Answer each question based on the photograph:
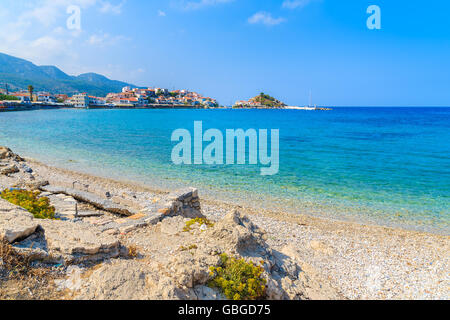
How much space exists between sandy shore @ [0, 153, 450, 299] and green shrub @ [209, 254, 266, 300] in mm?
3062

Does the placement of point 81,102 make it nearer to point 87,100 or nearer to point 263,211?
point 87,100

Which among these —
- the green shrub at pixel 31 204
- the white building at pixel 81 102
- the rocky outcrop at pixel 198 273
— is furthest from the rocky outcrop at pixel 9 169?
the white building at pixel 81 102

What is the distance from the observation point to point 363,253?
30.1 ft

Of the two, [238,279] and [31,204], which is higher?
[31,204]

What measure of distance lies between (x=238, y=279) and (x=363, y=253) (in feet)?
20.3

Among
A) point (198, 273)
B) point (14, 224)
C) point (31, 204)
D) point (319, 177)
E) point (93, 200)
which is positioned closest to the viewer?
point (198, 273)

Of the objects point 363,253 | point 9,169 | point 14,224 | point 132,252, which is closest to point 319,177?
point 363,253

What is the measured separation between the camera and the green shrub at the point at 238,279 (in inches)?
199

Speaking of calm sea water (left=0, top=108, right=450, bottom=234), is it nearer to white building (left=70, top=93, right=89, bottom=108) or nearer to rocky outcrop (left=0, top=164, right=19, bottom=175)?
rocky outcrop (left=0, top=164, right=19, bottom=175)

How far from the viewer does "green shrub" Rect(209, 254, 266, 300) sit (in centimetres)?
504

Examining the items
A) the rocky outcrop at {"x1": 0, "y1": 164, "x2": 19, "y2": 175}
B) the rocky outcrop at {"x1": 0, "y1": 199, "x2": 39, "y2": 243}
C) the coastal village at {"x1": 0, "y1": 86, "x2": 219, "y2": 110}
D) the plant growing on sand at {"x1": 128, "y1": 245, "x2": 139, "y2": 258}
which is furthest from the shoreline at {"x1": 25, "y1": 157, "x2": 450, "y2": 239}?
the coastal village at {"x1": 0, "y1": 86, "x2": 219, "y2": 110}
